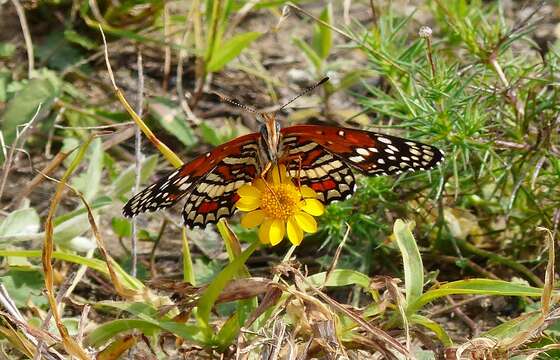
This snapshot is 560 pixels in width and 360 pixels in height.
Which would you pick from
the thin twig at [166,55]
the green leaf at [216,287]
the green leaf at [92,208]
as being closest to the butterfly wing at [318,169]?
the green leaf at [216,287]

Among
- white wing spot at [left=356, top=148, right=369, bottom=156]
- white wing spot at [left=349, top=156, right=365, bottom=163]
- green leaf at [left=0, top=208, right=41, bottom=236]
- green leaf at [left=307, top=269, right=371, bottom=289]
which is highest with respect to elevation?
white wing spot at [left=356, top=148, right=369, bottom=156]

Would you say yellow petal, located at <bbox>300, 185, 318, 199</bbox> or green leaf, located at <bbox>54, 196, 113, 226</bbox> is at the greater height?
yellow petal, located at <bbox>300, 185, 318, 199</bbox>

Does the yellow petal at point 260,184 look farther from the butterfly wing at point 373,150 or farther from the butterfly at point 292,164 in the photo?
the butterfly wing at point 373,150

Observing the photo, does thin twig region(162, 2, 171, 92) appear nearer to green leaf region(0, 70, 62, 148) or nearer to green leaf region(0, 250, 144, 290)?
green leaf region(0, 70, 62, 148)

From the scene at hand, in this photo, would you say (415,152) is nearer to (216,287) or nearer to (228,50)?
(216,287)

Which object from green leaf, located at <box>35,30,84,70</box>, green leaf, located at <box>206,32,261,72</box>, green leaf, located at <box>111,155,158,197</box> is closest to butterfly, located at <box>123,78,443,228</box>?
green leaf, located at <box>111,155,158,197</box>

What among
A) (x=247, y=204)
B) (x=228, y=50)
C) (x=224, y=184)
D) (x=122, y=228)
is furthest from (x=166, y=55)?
(x=247, y=204)
